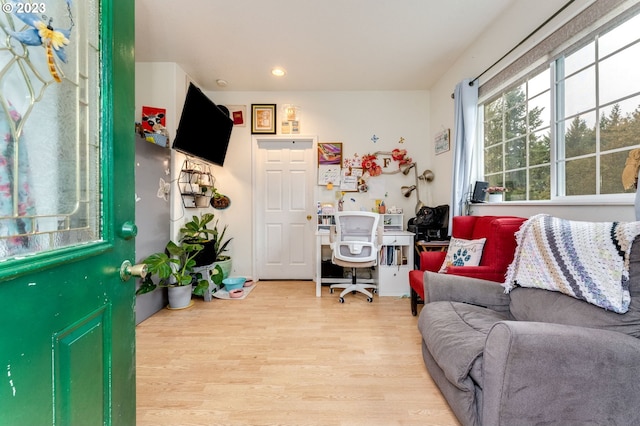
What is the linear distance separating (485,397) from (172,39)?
11.4ft

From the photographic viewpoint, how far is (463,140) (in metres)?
2.53

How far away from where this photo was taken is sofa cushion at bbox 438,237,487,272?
203 centimetres

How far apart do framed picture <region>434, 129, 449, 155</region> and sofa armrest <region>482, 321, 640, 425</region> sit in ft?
8.17

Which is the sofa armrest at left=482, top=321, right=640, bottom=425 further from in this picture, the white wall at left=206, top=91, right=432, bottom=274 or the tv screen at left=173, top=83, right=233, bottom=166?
the tv screen at left=173, top=83, right=233, bottom=166

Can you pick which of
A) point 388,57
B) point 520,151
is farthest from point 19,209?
point 388,57

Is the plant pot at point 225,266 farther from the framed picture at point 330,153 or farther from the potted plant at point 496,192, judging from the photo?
the potted plant at point 496,192

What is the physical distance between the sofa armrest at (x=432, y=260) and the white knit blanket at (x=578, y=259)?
2.64 ft

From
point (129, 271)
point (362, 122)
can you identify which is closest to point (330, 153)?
point (362, 122)

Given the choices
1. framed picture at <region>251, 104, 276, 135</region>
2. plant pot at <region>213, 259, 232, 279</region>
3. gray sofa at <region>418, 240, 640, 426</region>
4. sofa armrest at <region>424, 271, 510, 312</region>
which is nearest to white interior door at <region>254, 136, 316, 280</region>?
framed picture at <region>251, 104, 276, 135</region>

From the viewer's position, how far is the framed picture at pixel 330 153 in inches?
137

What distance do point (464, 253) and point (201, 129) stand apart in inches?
112

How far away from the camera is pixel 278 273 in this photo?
365cm

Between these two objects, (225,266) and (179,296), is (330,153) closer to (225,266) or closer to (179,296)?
(225,266)

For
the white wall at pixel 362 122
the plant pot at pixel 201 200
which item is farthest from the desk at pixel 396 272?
the plant pot at pixel 201 200
